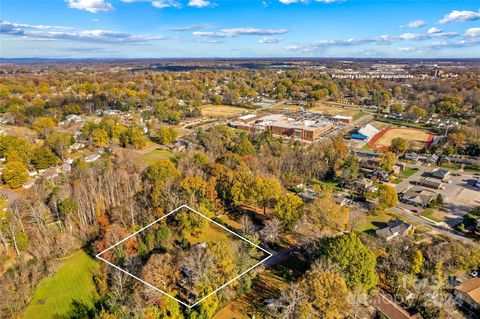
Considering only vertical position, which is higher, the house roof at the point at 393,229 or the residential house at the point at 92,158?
the residential house at the point at 92,158

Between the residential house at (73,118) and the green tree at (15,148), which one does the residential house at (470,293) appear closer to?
the green tree at (15,148)

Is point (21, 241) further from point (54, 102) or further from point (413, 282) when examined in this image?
point (54, 102)

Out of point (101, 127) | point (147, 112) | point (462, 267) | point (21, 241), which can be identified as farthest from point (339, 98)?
point (21, 241)

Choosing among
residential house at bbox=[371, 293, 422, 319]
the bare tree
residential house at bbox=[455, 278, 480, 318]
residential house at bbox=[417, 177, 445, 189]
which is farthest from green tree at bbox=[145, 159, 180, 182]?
residential house at bbox=[417, 177, 445, 189]

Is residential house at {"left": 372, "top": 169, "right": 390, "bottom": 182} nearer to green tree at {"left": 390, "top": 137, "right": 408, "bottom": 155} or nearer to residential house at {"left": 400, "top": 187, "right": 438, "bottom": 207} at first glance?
residential house at {"left": 400, "top": 187, "right": 438, "bottom": 207}

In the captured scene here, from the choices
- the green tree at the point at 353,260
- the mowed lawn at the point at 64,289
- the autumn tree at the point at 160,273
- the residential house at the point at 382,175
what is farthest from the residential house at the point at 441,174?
the mowed lawn at the point at 64,289
